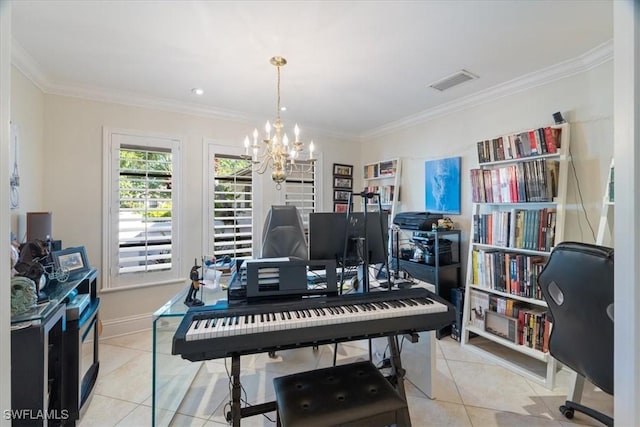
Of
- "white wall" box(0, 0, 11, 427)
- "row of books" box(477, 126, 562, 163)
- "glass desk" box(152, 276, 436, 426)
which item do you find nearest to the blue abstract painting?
"row of books" box(477, 126, 562, 163)

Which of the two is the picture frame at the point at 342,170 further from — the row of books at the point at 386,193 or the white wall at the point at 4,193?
the white wall at the point at 4,193

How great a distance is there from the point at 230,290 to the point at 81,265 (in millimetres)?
1516

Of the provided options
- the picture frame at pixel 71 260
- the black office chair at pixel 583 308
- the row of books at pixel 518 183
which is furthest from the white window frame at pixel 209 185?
the black office chair at pixel 583 308

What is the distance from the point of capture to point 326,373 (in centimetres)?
139

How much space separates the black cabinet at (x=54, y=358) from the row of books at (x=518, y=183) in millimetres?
3175

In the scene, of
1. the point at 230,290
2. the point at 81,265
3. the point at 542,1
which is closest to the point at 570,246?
the point at 542,1

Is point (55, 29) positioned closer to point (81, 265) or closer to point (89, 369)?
point (81, 265)

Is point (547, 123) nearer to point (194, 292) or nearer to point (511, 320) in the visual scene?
point (511, 320)

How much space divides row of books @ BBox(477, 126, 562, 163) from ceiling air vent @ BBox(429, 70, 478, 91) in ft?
1.95

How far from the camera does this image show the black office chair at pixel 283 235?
8.75 ft

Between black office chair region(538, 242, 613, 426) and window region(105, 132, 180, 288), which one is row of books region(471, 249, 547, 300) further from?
window region(105, 132, 180, 288)

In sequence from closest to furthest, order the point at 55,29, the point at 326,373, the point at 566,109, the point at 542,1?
the point at 326,373 < the point at 542,1 < the point at 55,29 < the point at 566,109

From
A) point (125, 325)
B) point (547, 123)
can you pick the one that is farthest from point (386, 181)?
point (125, 325)

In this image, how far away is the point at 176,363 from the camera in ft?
6.07
